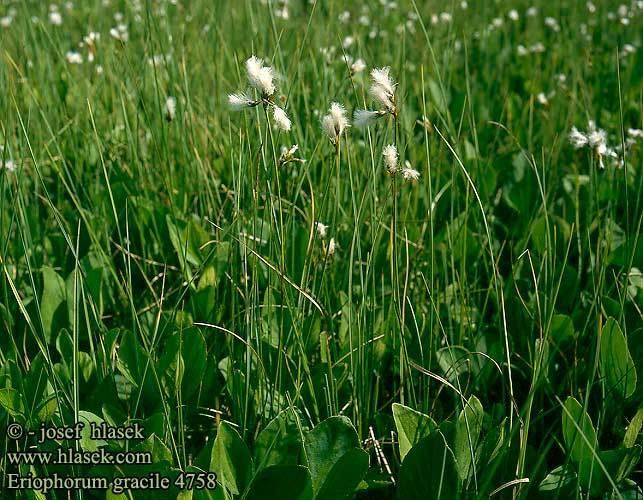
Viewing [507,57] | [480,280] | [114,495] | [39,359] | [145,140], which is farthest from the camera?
[507,57]

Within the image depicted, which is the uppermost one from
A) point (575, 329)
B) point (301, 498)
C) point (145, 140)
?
point (145, 140)

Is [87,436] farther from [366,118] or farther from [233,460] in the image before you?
[366,118]

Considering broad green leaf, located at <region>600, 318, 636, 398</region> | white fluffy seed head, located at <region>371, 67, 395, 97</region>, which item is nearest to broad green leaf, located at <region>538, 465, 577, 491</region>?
broad green leaf, located at <region>600, 318, 636, 398</region>

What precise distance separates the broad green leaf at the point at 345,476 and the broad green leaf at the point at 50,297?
0.75 meters

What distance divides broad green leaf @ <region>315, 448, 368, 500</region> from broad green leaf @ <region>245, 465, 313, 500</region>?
0.05m

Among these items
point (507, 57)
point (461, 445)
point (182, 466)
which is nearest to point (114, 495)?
point (182, 466)

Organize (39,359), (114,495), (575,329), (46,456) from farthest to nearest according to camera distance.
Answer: (575,329) < (39,359) < (46,456) < (114,495)

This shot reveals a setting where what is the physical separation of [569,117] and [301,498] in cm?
168

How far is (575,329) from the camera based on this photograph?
163 cm

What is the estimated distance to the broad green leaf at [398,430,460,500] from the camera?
42.9 inches

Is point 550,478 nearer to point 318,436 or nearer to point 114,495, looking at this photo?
point 318,436

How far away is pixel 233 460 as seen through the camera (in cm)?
114

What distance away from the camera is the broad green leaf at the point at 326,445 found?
114 cm

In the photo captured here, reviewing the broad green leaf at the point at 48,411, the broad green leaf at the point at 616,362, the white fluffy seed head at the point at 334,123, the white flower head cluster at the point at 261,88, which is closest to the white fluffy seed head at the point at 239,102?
the white flower head cluster at the point at 261,88
